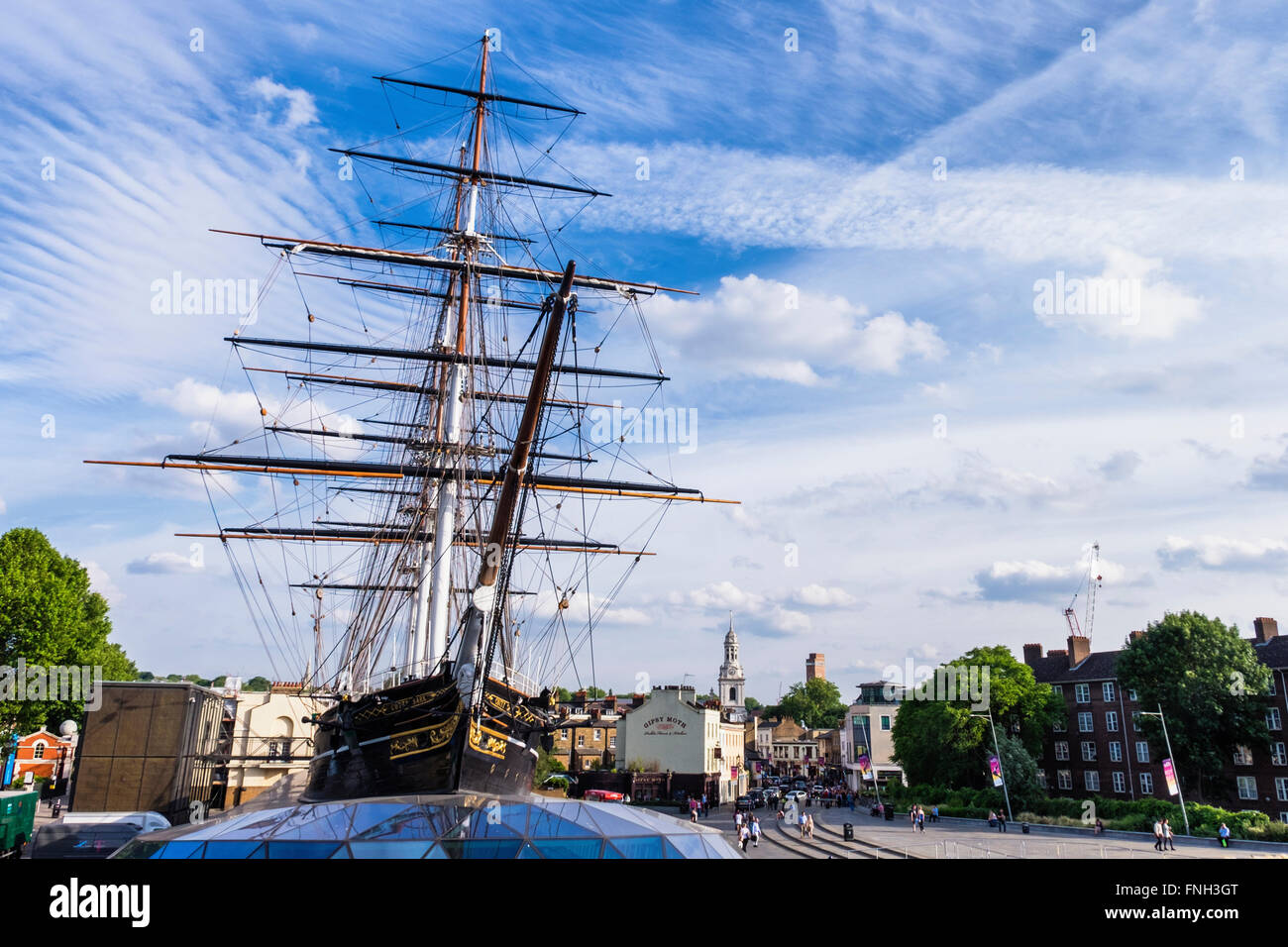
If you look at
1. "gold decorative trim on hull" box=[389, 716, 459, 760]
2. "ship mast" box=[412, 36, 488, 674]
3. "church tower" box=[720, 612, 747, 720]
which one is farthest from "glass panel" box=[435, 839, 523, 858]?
"church tower" box=[720, 612, 747, 720]

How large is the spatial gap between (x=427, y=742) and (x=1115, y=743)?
2069 inches

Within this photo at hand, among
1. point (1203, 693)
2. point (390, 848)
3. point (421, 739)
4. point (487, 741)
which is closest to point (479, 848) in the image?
point (390, 848)

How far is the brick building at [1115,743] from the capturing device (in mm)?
47312

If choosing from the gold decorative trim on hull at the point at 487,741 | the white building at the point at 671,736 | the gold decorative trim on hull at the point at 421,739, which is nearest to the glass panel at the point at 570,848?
the gold decorative trim on hull at the point at 487,741

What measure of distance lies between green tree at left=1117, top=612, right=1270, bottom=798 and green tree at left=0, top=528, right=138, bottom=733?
59.1 meters

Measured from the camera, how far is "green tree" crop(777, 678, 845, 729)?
15850cm

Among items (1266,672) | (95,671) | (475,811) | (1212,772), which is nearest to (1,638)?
(95,671)

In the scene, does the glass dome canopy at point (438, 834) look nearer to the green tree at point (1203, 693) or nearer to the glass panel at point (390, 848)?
the glass panel at point (390, 848)

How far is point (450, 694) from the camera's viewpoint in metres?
23.2

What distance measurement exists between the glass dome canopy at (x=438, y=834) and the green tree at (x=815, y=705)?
153249mm

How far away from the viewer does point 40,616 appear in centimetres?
4031

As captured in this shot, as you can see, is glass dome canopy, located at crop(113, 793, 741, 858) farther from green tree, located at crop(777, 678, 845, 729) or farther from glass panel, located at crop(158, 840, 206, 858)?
green tree, located at crop(777, 678, 845, 729)
